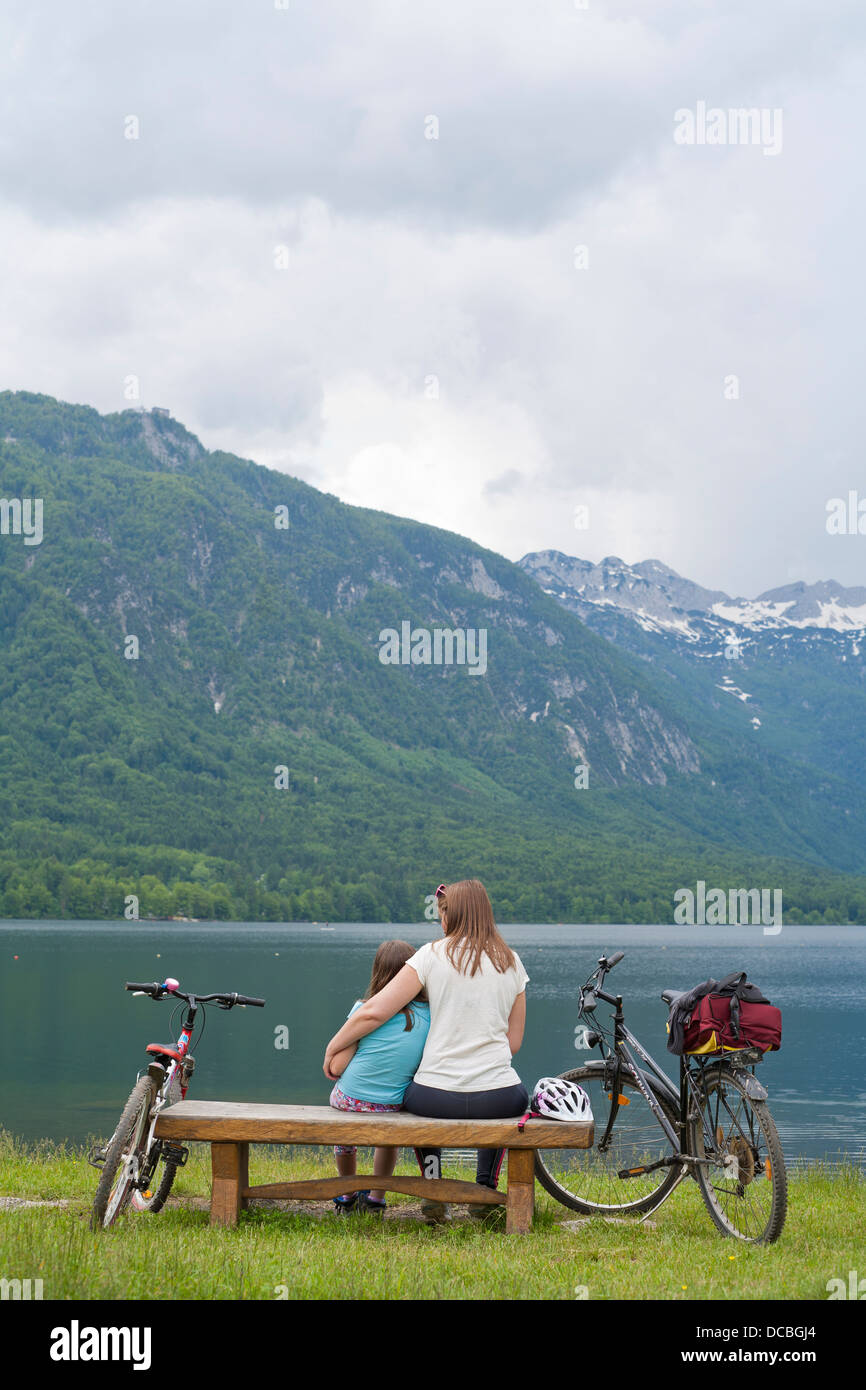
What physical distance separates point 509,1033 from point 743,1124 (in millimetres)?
1706

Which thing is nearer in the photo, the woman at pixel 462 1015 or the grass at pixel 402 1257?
the grass at pixel 402 1257

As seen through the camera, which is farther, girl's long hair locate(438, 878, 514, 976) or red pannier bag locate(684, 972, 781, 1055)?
red pannier bag locate(684, 972, 781, 1055)

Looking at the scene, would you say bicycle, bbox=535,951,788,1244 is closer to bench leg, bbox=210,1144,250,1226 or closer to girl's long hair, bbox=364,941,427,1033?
girl's long hair, bbox=364,941,427,1033

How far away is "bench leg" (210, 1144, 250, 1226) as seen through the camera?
27.2 feet

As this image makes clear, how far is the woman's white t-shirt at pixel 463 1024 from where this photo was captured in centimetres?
838

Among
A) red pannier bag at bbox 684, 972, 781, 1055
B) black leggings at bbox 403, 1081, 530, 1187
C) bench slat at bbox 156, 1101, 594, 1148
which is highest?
red pannier bag at bbox 684, 972, 781, 1055

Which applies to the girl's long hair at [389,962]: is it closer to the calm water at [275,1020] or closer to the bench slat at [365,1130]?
the bench slat at [365,1130]

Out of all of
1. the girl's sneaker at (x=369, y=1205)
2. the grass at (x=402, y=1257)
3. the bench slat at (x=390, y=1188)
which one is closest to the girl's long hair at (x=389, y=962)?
the bench slat at (x=390, y=1188)

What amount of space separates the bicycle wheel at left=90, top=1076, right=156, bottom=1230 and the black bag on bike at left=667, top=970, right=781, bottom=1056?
3699 millimetres

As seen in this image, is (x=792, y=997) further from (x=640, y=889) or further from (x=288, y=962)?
(x=640, y=889)

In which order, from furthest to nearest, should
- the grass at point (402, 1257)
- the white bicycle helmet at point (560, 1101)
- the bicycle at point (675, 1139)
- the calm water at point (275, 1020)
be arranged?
1. the calm water at point (275, 1020)
2. the bicycle at point (675, 1139)
3. the white bicycle helmet at point (560, 1101)
4. the grass at point (402, 1257)

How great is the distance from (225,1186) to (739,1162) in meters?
3.44

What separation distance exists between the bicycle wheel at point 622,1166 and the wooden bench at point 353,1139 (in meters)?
0.67

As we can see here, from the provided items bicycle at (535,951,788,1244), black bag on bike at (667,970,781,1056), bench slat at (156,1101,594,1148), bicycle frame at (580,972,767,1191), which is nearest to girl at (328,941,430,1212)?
bench slat at (156,1101,594,1148)
